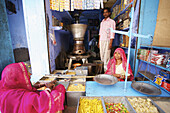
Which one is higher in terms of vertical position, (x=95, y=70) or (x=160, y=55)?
(x=160, y=55)

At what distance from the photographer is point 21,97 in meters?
0.93

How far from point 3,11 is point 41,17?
877 millimetres

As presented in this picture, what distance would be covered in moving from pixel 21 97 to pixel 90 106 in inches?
30.8

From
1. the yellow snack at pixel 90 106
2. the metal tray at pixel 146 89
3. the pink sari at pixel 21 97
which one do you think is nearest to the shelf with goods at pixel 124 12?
the metal tray at pixel 146 89

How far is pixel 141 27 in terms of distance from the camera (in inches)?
89.3

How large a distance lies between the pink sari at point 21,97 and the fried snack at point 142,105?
3.07 feet

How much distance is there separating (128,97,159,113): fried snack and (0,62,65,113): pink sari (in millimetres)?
935

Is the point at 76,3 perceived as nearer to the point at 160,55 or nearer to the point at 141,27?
the point at 141,27

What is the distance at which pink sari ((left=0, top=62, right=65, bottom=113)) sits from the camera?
2.95 ft

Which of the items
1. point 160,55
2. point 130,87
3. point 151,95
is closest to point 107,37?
point 160,55

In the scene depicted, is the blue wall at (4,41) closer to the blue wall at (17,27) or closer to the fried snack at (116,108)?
the fried snack at (116,108)

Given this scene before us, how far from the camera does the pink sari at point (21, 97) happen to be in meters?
0.90

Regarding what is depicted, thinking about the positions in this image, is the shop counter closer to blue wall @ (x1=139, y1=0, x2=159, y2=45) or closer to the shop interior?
the shop interior

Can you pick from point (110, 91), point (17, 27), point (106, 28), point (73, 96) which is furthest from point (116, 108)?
point (17, 27)
